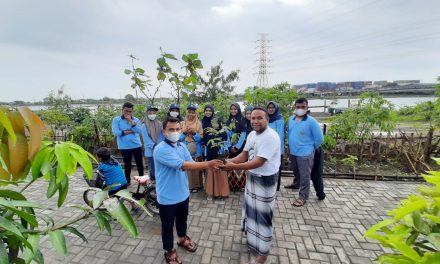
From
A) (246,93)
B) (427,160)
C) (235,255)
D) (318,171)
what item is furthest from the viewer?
(427,160)

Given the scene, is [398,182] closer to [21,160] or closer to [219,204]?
[219,204]

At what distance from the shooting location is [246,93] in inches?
241

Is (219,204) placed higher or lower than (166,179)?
lower

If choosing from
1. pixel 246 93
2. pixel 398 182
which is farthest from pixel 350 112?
pixel 246 93

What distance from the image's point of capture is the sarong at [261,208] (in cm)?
276

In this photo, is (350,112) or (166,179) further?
(350,112)

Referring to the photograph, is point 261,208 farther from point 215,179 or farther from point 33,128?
point 33,128

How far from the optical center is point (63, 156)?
2.63ft

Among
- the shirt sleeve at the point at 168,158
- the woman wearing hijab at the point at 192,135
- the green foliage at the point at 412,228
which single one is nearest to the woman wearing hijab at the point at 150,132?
the woman wearing hijab at the point at 192,135

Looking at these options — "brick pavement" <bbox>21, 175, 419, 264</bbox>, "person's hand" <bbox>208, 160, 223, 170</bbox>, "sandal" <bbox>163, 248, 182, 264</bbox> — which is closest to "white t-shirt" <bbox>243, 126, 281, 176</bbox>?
"person's hand" <bbox>208, 160, 223, 170</bbox>

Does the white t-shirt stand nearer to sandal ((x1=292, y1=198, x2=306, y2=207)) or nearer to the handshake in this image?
the handshake

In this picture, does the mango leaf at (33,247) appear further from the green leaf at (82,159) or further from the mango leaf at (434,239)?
the mango leaf at (434,239)

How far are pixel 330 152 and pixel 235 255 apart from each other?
15.9 feet

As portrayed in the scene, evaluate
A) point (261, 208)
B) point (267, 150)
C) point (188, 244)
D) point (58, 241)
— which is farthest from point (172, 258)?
point (58, 241)
